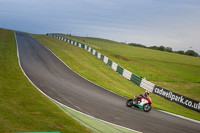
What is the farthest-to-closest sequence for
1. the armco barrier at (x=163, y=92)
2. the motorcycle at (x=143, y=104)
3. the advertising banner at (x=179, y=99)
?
the armco barrier at (x=163, y=92), the advertising banner at (x=179, y=99), the motorcycle at (x=143, y=104)

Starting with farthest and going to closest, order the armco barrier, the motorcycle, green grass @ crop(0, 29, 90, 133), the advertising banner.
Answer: the armco barrier, the advertising banner, the motorcycle, green grass @ crop(0, 29, 90, 133)

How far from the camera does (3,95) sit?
12.0m

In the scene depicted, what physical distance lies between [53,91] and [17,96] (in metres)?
4.24

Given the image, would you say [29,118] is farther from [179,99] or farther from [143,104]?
[179,99]

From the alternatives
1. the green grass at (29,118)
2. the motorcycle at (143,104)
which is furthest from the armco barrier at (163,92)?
the green grass at (29,118)

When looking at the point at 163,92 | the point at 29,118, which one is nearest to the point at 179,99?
the point at 163,92

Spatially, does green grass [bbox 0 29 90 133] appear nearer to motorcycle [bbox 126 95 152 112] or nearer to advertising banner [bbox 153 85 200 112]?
motorcycle [bbox 126 95 152 112]

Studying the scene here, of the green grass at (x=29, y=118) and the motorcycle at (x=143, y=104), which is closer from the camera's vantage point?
the green grass at (x=29, y=118)

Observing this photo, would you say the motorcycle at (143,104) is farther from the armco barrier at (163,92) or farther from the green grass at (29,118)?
the armco barrier at (163,92)

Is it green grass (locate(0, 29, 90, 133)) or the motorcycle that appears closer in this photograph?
green grass (locate(0, 29, 90, 133))

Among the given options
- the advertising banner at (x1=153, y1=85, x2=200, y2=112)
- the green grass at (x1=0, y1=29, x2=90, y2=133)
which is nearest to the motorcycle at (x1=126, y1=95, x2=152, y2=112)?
the green grass at (x1=0, y1=29, x2=90, y2=133)

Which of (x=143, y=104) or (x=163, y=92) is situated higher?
(x=163, y=92)

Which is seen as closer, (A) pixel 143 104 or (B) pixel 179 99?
(A) pixel 143 104

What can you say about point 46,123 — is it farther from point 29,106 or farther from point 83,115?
point 83,115
